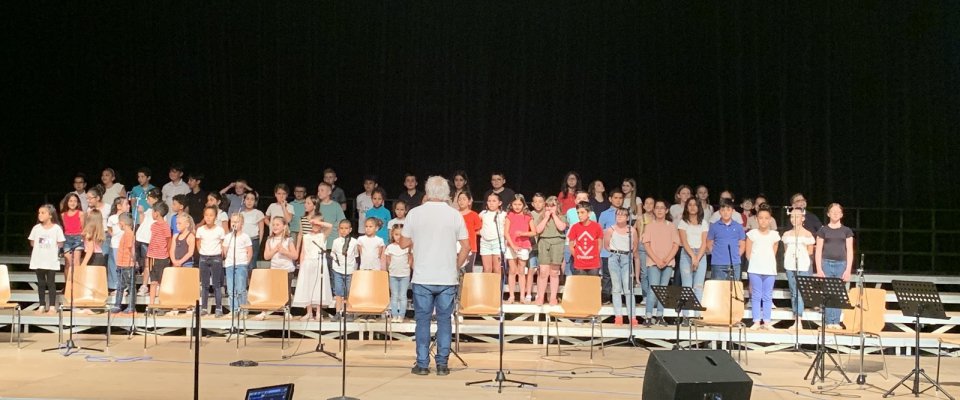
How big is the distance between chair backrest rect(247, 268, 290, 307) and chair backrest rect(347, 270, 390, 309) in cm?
70

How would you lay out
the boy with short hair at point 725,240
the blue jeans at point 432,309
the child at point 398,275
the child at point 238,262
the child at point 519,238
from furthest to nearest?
the child at point 519,238, the boy with short hair at point 725,240, the child at point 238,262, the child at point 398,275, the blue jeans at point 432,309

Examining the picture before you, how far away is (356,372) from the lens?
8898 mm

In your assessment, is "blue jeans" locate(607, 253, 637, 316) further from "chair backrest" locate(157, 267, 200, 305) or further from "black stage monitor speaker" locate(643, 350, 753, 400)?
"black stage monitor speaker" locate(643, 350, 753, 400)

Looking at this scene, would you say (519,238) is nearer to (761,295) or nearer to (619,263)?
(619,263)

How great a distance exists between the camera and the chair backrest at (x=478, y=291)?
1033 cm

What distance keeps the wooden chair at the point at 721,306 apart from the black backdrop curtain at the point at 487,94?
14.1ft

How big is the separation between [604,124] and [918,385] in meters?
7.08

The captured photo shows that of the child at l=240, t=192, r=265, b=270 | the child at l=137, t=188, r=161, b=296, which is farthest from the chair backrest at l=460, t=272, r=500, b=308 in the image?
the child at l=137, t=188, r=161, b=296

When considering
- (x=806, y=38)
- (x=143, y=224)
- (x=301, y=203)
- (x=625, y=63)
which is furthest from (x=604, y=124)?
(x=143, y=224)

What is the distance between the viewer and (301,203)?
12.7 metres

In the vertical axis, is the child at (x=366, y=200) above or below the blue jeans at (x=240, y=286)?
above

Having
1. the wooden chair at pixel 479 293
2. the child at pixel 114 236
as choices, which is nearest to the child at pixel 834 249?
the wooden chair at pixel 479 293

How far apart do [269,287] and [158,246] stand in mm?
1720

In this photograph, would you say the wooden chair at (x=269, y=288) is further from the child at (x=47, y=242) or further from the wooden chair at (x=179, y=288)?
the child at (x=47, y=242)
